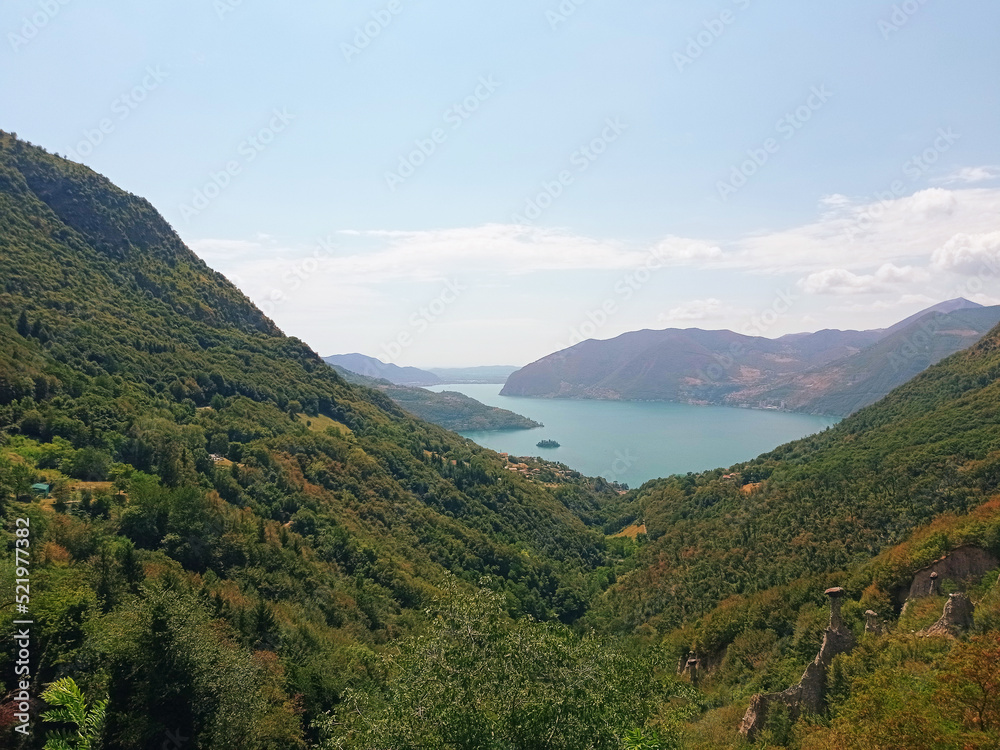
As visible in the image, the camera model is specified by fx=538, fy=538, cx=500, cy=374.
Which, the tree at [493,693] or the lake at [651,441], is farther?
the lake at [651,441]

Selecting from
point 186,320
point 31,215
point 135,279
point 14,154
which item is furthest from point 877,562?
point 14,154

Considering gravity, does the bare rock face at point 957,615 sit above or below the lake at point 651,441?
above

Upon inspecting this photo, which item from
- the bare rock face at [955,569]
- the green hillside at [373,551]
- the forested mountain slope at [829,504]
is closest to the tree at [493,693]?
the green hillside at [373,551]

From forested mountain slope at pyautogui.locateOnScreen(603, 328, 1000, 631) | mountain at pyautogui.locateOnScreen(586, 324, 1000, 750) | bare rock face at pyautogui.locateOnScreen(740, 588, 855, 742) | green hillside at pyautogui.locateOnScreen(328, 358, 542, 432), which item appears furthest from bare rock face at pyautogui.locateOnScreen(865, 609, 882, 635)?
green hillside at pyautogui.locateOnScreen(328, 358, 542, 432)

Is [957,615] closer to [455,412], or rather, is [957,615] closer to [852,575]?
[852,575]

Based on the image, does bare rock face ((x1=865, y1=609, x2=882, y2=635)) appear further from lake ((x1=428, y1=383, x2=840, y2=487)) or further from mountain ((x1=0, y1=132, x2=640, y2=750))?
lake ((x1=428, y1=383, x2=840, y2=487))

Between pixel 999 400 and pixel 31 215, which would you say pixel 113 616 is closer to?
pixel 999 400

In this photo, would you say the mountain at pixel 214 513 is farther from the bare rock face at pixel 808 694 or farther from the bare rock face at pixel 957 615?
the bare rock face at pixel 957 615
